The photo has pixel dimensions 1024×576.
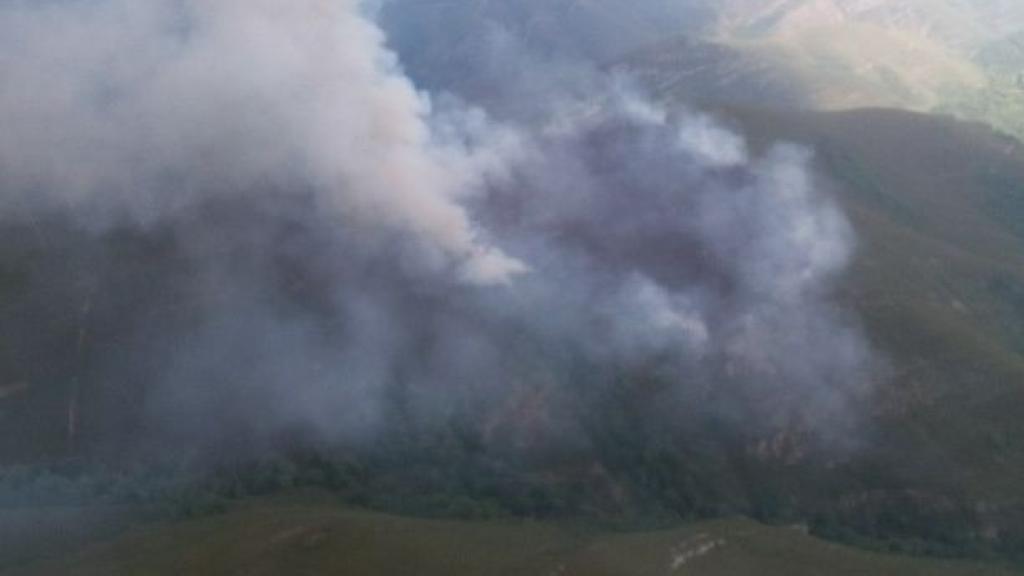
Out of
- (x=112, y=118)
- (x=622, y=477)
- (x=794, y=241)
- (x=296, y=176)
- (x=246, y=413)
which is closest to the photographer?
(x=622, y=477)

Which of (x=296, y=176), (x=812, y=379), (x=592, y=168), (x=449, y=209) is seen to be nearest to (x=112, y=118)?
(x=296, y=176)

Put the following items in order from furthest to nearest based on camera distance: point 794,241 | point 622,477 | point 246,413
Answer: point 794,241 → point 246,413 → point 622,477

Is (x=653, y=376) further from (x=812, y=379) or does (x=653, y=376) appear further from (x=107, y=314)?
(x=107, y=314)

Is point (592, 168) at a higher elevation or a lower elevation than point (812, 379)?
higher

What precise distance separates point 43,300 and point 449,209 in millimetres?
35233

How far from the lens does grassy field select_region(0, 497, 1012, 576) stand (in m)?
60.4

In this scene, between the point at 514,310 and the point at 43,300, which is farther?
the point at 43,300

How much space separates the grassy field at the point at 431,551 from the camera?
60406 millimetres

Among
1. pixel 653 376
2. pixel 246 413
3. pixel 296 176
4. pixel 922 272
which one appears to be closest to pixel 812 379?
pixel 653 376

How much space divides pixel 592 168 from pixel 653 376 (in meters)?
27.8

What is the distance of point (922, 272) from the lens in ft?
309

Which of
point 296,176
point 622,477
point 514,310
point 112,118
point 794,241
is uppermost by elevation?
point 112,118

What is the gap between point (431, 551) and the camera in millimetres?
62250

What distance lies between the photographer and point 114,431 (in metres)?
84.6
